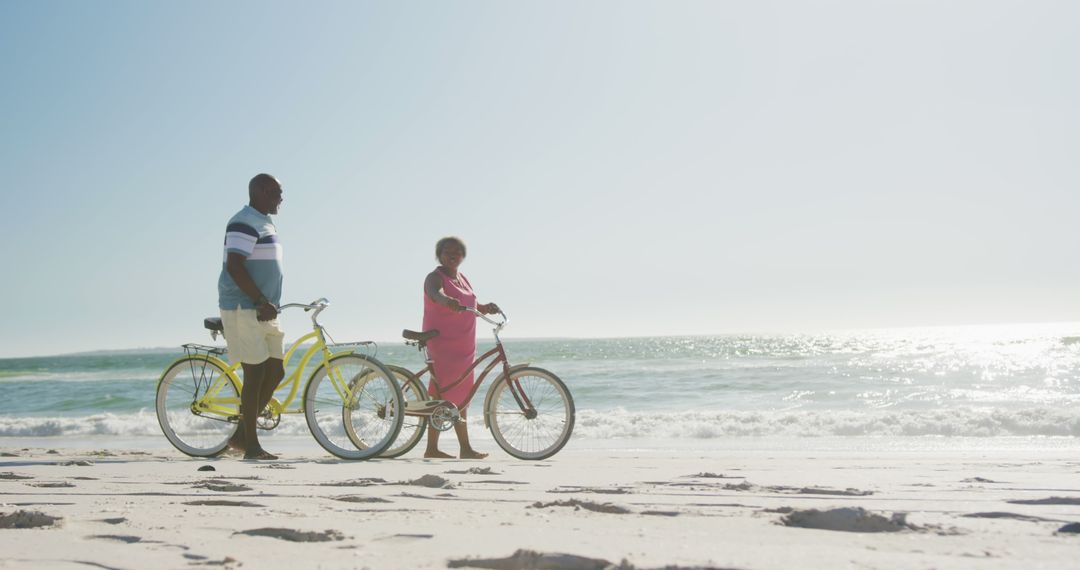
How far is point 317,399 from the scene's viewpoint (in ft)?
16.6

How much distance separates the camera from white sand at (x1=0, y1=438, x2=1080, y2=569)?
2.00 m

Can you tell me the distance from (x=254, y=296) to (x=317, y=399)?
2.64ft

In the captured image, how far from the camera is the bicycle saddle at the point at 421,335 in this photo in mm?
5270

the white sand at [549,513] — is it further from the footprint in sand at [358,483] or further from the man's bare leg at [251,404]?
the man's bare leg at [251,404]

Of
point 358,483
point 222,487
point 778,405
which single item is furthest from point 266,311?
point 778,405

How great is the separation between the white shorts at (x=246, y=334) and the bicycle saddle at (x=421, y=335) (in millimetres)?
880

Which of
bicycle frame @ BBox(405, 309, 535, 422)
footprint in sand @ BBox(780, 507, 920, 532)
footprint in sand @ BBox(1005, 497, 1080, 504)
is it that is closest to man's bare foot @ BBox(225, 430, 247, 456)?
bicycle frame @ BBox(405, 309, 535, 422)

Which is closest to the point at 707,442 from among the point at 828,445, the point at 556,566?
the point at 828,445

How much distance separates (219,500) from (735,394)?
1223cm

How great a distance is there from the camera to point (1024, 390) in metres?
12.9

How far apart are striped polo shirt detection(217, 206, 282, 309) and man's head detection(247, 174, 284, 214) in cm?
5

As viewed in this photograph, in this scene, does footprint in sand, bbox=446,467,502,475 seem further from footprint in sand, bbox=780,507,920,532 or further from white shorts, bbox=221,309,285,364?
footprint in sand, bbox=780,507,920,532

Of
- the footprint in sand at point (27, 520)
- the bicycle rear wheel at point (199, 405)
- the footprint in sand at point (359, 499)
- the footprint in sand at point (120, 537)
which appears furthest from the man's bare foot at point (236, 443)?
the footprint in sand at point (120, 537)

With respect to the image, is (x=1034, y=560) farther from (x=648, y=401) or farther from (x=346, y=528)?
(x=648, y=401)
